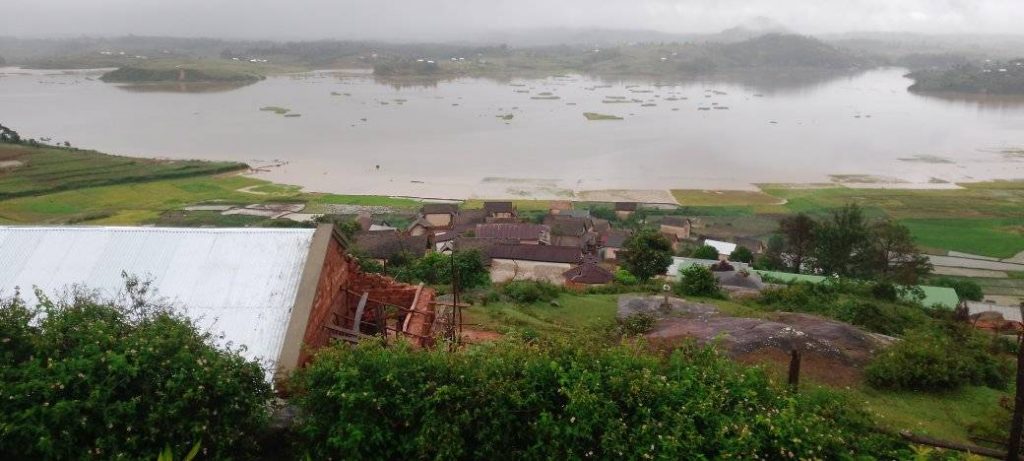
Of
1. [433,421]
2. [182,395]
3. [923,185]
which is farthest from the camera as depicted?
[923,185]

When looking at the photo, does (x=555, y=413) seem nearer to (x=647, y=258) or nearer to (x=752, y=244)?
(x=647, y=258)

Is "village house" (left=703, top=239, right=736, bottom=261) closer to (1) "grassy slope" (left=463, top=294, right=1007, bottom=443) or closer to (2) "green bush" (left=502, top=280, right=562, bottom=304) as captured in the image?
(1) "grassy slope" (left=463, top=294, right=1007, bottom=443)

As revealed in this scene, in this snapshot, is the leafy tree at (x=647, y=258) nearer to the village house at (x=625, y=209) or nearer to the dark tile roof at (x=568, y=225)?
the dark tile roof at (x=568, y=225)

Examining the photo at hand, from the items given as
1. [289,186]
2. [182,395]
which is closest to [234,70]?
[289,186]

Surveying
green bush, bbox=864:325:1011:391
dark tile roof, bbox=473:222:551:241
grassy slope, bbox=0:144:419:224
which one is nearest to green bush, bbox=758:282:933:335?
green bush, bbox=864:325:1011:391

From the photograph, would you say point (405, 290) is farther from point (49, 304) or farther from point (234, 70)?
point (234, 70)

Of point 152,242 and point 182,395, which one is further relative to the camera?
point 152,242
